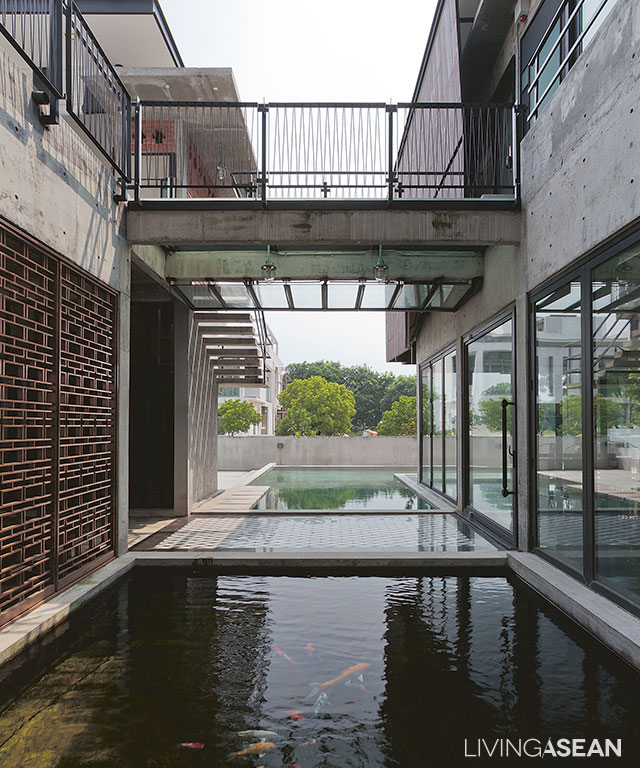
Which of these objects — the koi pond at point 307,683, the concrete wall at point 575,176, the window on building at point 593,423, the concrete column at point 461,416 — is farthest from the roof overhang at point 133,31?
the koi pond at point 307,683

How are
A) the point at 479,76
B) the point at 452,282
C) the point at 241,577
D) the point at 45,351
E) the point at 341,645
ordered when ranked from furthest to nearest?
the point at 479,76
the point at 452,282
the point at 241,577
the point at 45,351
the point at 341,645

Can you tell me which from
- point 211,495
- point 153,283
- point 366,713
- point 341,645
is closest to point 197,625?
point 341,645

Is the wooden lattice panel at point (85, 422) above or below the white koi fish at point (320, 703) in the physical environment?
above

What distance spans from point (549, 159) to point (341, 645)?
4.73 meters

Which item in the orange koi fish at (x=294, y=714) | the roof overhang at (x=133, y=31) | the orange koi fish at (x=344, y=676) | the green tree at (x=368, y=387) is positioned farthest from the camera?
the green tree at (x=368, y=387)

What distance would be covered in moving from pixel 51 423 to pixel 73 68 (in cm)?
335

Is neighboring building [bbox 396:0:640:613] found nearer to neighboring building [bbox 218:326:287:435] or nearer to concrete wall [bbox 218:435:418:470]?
concrete wall [bbox 218:435:418:470]

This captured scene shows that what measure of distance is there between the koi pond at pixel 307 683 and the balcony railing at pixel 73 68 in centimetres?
392

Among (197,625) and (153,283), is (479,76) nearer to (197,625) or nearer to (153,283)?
(153,283)

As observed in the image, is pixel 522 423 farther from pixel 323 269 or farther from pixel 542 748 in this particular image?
pixel 542 748

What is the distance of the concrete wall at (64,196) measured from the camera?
13.3 feet

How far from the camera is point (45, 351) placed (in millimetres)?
4828

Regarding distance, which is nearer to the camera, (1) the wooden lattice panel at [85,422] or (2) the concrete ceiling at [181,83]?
(1) the wooden lattice panel at [85,422]

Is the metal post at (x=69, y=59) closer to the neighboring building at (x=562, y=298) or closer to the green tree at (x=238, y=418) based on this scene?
the neighboring building at (x=562, y=298)
